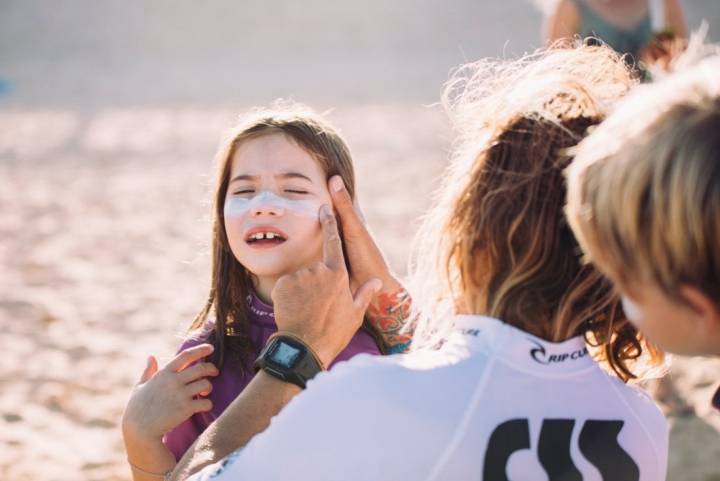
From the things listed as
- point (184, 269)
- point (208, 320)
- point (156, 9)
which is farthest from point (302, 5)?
point (208, 320)

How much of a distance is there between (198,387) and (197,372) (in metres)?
0.04

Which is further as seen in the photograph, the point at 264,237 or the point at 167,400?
the point at 264,237

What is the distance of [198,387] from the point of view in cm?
198

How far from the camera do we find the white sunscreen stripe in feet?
7.29

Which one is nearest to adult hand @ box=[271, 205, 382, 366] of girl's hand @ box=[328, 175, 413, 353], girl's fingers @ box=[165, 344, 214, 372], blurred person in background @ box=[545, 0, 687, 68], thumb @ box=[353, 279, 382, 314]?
thumb @ box=[353, 279, 382, 314]

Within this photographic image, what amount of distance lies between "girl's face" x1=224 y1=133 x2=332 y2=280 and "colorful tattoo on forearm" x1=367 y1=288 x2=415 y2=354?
0.71 feet

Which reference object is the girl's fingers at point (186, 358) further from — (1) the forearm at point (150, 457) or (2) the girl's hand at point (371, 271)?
(2) the girl's hand at point (371, 271)

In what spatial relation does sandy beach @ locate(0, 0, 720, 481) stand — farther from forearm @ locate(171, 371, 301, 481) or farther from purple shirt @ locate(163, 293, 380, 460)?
forearm @ locate(171, 371, 301, 481)

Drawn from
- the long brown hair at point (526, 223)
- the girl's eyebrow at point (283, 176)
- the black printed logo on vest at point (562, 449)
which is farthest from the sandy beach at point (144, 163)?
the black printed logo on vest at point (562, 449)

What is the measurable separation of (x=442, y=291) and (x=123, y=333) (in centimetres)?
417

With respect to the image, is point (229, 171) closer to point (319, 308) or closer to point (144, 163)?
point (319, 308)

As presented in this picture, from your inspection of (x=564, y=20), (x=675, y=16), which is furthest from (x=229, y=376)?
(x=675, y=16)

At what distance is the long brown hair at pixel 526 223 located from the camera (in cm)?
146

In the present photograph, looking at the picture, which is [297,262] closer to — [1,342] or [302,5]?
[1,342]
